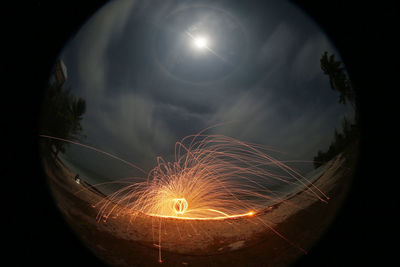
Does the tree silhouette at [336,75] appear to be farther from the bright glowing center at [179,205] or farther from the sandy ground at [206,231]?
the bright glowing center at [179,205]

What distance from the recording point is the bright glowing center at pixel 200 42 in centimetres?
245

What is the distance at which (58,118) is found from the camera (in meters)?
2.46

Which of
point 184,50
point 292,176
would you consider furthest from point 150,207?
point 184,50

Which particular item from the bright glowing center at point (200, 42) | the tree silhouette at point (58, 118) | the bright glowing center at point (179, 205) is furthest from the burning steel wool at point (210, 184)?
the bright glowing center at point (200, 42)

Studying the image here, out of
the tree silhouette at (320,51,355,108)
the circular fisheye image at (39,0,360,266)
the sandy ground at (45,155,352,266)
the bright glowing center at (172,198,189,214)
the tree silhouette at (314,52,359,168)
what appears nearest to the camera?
the sandy ground at (45,155,352,266)

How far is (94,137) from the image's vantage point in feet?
8.54

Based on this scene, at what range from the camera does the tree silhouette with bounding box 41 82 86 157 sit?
8.06 feet

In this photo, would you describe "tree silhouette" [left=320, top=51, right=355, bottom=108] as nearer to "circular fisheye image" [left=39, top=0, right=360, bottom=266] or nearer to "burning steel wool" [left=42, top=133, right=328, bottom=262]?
"circular fisheye image" [left=39, top=0, right=360, bottom=266]

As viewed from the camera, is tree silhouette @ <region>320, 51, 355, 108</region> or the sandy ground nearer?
the sandy ground

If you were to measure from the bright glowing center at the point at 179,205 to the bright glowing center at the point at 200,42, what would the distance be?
1.98 meters

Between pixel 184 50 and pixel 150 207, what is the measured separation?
1901mm

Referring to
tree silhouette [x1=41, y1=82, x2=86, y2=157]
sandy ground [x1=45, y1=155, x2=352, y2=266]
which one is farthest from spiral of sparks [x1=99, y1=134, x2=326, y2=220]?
tree silhouette [x1=41, y1=82, x2=86, y2=157]

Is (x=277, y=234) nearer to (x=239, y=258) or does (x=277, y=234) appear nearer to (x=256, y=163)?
(x=239, y=258)

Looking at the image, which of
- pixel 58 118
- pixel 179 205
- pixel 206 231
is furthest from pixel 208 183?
pixel 58 118
